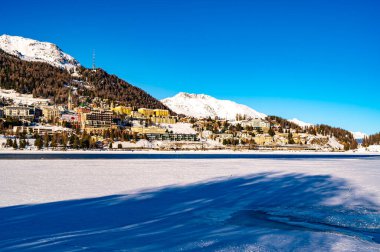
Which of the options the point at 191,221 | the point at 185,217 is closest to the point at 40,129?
the point at 185,217

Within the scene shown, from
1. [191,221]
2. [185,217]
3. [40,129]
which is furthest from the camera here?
[40,129]

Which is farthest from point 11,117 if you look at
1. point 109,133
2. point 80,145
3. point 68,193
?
point 68,193

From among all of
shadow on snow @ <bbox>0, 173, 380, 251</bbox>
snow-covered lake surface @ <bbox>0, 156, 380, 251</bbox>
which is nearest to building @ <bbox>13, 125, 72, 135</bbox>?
snow-covered lake surface @ <bbox>0, 156, 380, 251</bbox>

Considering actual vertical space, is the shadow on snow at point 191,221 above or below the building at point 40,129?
below

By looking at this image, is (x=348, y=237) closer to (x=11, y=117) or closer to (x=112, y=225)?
(x=112, y=225)

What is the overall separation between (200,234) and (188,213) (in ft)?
10.9

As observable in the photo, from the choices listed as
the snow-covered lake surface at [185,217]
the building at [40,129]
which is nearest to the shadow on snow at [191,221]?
the snow-covered lake surface at [185,217]

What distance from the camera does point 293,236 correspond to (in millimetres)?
11383

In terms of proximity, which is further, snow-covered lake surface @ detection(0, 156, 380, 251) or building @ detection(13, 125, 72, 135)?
building @ detection(13, 125, 72, 135)

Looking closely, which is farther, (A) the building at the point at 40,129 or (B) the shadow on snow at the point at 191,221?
(A) the building at the point at 40,129

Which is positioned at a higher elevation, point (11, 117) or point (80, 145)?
point (11, 117)

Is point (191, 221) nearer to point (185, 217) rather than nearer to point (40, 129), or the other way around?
point (185, 217)

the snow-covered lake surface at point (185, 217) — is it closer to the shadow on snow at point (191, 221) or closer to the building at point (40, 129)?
the shadow on snow at point (191, 221)

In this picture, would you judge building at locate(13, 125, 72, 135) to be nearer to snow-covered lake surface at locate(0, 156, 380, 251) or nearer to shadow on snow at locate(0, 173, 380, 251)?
snow-covered lake surface at locate(0, 156, 380, 251)
